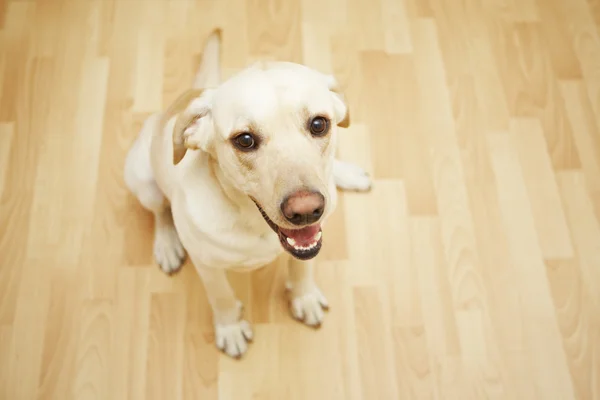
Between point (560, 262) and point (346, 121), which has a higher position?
point (346, 121)

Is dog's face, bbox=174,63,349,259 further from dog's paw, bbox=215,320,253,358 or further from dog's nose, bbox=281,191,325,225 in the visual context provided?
dog's paw, bbox=215,320,253,358

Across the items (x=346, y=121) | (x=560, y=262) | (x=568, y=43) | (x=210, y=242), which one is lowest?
(x=560, y=262)

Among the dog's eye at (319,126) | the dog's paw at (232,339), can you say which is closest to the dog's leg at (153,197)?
the dog's paw at (232,339)

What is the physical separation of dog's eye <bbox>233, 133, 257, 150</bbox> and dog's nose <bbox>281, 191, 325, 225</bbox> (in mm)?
177

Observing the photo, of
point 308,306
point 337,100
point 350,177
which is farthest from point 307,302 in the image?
point 337,100

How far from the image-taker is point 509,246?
233 cm

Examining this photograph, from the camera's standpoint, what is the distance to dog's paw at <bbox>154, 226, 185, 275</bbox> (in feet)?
7.30

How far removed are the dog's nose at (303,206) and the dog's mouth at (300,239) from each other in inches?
6.3

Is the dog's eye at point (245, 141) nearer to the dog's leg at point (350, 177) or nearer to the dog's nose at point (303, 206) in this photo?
the dog's nose at point (303, 206)

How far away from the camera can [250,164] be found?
141 cm

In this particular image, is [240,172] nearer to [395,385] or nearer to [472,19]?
[395,385]

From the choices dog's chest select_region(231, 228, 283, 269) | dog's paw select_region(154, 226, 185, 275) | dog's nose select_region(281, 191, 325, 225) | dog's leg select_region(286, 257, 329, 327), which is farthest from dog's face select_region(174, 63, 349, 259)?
dog's paw select_region(154, 226, 185, 275)

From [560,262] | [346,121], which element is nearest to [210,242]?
[346,121]

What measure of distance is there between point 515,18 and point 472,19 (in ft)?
0.73
